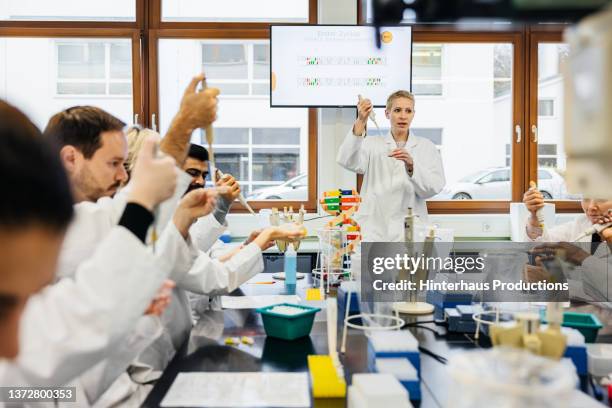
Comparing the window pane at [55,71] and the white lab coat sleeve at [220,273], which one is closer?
the white lab coat sleeve at [220,273]

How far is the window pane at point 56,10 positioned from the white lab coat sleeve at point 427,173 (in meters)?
2.44

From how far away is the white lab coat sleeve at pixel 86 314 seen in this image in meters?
0.89

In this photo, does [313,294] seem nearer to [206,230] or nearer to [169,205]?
[206,230]

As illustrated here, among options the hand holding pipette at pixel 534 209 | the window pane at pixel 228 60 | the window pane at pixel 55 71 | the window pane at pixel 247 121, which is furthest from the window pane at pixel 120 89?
the hand holding pipette at pixel 534 209

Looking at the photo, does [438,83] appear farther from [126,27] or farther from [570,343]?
[570,343]

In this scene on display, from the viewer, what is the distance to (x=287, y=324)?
59.8 inches

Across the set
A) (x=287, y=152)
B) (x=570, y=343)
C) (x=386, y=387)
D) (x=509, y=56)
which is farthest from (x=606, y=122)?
(x=509, y=56)

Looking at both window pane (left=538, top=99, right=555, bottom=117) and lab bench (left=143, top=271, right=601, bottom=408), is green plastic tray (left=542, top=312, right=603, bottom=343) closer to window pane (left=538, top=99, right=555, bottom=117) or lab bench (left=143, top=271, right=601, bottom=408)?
lab bench (left=143, top=271, right=601, bottom=408)

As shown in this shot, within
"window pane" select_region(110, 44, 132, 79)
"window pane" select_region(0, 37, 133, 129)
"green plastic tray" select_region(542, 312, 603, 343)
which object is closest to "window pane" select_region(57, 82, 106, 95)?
"window pane" select_region(0, 37, 133, 129)

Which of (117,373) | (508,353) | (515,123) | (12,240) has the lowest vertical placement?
(117,373)

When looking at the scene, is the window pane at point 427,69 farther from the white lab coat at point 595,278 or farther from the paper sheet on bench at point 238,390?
the paper sheet on bench at point 238,390

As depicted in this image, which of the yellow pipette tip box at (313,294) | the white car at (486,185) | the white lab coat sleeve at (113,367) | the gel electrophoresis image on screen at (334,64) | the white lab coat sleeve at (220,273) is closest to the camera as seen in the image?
the white lab coat sleeve at (113,367)

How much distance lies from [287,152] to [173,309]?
2777 mm

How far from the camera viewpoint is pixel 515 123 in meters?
4.29
